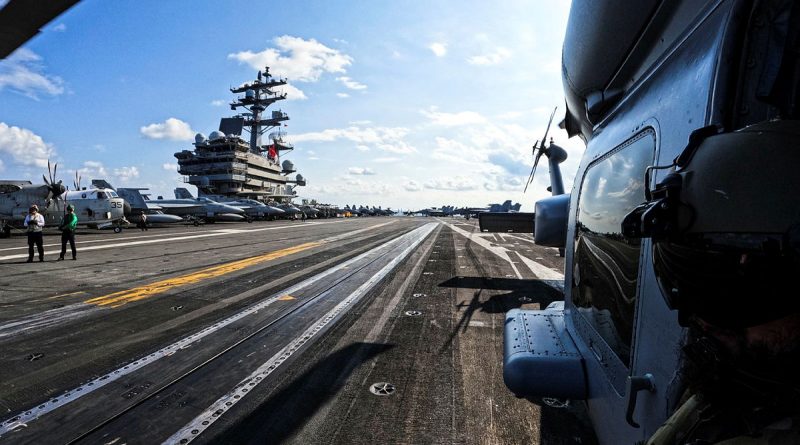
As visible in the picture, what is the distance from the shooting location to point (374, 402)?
3713mm

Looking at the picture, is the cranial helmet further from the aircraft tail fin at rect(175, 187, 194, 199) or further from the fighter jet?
the aircraft tail fin at rect(175, 187, 194, 199)

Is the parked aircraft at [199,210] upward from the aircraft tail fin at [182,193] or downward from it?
downward

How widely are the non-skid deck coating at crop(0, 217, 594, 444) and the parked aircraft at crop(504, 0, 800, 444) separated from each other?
4.24 feet

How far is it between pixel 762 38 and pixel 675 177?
0.63 meters

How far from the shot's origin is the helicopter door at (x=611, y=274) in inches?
82.1

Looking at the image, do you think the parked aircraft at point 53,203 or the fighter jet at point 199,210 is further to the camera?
the fighter jet at point 199,210

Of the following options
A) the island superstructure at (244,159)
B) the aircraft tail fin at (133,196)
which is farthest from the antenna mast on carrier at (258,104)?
the aircraft tail fin at (133,196)

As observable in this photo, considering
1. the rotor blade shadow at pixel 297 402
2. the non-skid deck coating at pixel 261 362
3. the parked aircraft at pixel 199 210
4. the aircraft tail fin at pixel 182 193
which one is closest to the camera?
the rotor blade shadow at pixel 297 402

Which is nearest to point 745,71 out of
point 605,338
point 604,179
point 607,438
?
point 604,179

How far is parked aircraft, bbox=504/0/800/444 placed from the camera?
1.07m

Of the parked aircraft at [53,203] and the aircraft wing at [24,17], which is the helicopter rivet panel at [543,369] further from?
the parked aircraft at [53,203]

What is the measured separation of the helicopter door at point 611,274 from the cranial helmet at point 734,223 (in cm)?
79

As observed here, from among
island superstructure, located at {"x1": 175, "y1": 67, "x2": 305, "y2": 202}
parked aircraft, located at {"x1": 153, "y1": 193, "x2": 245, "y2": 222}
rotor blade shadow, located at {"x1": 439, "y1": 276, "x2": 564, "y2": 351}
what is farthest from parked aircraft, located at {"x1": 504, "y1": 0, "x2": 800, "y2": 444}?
island superstructure, located at {"x1": 175, "y1": 67, "x2": 305, "y2": 202}

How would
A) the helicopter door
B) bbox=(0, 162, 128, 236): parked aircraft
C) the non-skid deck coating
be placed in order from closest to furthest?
the helicopter door < the non-skid deck coating < bbox=(0, 162, 128, 236): parked aircraft
